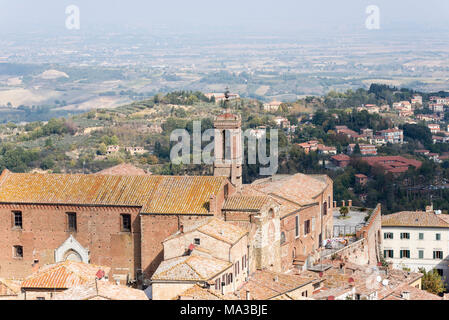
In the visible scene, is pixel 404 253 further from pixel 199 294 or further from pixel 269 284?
pixel 199 294

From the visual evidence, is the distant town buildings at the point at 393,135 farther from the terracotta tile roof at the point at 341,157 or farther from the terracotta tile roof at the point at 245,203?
the terracotta tile roof at the point at 245,203

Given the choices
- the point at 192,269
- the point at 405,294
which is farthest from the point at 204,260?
the point at 405,294

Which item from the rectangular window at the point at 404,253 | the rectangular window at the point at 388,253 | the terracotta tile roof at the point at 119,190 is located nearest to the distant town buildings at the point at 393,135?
the rectangular window at the point at 404,253

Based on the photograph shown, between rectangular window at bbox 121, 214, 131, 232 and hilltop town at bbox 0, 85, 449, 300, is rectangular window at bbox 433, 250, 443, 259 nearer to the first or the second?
hilltop town at bbox 0, 85, 449, 300

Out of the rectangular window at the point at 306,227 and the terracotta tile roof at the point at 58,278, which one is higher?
the terracotta tile roof at the point at 58,278

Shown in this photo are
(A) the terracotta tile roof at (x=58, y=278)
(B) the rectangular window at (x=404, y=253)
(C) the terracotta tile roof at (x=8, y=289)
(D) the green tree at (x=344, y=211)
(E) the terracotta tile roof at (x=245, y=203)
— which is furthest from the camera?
(D) the green tree at (x=344, y=211)

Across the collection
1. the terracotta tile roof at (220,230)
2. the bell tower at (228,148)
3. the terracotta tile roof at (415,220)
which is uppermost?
the bell tower at (228,148)

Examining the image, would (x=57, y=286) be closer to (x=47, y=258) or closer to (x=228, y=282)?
(x=228, y=282)
